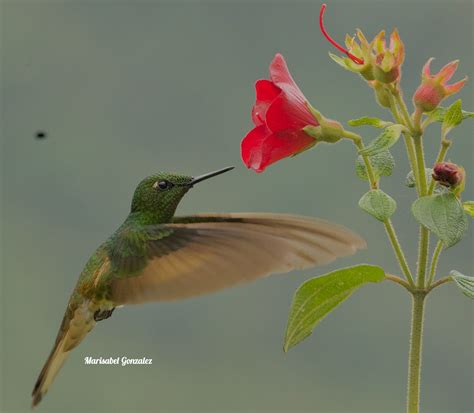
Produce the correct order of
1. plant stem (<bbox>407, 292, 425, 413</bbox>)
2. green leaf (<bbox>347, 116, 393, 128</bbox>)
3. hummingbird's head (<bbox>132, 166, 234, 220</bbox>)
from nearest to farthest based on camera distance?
1. plant stem (<bbox>407, 292, 425, 413</bbox>)
2. green leaf (<bbox>347, 116, 393, 128</bbox>)
3. hummingbird's head (<bbox>132, 166, 234, 220</bbox>)

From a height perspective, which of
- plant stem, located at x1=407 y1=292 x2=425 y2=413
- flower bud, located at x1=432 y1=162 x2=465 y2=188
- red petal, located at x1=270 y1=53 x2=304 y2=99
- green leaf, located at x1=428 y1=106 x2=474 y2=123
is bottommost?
plant stem, located at x1=407 y1=292 x2=425 y2=413

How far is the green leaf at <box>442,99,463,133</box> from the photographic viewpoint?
1.10 metres

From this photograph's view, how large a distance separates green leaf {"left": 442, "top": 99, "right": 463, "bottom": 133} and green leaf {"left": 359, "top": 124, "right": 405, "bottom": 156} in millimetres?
65

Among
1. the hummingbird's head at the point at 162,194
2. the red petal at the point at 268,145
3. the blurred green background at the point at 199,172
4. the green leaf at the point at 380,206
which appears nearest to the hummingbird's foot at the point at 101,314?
the hummingbird's head at the point at 162,194

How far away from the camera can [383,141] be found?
3.53 feet

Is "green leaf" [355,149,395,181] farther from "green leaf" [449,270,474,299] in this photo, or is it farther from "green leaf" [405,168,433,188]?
"green leaf" [449,270,474,299]

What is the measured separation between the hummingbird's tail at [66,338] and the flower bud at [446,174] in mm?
585

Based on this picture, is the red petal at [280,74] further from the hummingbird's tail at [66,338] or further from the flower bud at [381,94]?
the hummingbird's tail at [66,338]

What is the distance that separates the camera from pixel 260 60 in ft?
57.2

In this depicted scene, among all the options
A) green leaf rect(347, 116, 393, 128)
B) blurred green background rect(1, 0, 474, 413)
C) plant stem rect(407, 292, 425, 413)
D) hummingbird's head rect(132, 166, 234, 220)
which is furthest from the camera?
blurred green background rect(1, 0, 474, 413)

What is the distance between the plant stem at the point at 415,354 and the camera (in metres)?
1.02

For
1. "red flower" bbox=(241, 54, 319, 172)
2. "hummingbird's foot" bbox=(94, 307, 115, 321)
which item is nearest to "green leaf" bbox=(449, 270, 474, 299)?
"red flower" bbox=(241, 54, 319, 172)

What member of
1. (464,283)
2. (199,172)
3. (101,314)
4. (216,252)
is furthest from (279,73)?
(199,172)

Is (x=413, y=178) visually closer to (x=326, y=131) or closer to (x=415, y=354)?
(x=326, y=131)
